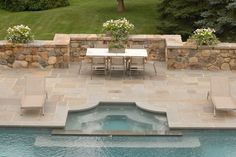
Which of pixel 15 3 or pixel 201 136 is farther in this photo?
pixel 15 3

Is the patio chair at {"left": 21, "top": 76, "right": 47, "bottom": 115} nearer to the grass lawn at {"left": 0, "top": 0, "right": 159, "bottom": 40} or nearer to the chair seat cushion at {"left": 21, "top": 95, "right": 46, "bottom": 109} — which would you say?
the chair seat cushion at {"left": 21, "top": 95, "right": 46, "bottom": 109}

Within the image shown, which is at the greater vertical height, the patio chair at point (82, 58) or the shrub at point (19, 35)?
the shrub at point (19, 35)

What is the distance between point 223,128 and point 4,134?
5.07m

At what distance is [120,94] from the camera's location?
14289 millimetres

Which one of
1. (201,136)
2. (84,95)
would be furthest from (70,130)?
(201,136)

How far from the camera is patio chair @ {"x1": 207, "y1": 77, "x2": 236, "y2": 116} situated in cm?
1275

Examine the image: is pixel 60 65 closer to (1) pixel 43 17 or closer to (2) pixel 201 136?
(2) pixel 201 136

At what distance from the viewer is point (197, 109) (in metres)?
13.3

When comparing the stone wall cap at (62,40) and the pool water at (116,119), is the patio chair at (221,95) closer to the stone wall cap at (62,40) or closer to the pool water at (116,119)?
the pool water at (116,119)

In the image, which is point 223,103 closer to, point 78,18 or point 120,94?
point 120,94

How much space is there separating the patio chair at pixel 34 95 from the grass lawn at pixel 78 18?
7.67 metres

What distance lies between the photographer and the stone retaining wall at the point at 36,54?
625 inches

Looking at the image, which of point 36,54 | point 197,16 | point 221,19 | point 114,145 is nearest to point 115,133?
point 114,145

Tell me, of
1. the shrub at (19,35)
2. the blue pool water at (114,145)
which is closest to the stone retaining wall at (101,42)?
the shrub at (19,35)
